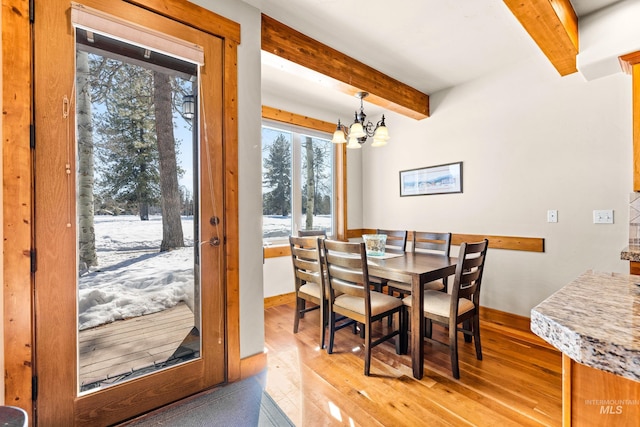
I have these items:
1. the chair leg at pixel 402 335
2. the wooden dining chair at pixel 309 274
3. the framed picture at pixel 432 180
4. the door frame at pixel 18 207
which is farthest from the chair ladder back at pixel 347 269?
the framed picture at pixel 432 180

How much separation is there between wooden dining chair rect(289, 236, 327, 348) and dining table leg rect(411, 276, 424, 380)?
759 mm

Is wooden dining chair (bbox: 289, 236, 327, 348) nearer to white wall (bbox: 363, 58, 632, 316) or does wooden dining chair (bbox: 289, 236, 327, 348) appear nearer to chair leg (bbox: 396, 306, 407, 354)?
chair leg (bbox: 396, 306, 407, 354)

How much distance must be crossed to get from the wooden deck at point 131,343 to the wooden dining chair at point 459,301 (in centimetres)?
158

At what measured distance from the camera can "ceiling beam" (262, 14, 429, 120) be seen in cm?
224

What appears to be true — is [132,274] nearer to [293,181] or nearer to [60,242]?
[60,242]

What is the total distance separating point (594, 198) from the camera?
244 cm

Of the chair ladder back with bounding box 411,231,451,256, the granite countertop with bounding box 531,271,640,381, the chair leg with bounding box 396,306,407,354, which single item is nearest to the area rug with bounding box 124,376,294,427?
the chair leg with bounding box 396,306,407,354

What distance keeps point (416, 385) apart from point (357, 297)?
68 centimetres

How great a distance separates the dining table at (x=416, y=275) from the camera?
1.99 m

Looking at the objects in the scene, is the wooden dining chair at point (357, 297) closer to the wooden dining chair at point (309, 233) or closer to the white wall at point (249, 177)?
the white wall at point (249, 177)

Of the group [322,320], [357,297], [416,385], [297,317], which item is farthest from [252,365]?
[416,385]

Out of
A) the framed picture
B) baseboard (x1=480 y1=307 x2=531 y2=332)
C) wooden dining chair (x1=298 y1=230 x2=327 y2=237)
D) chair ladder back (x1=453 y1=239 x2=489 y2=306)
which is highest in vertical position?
the framed picture

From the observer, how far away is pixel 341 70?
8.70 ft

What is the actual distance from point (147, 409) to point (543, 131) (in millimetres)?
3769
